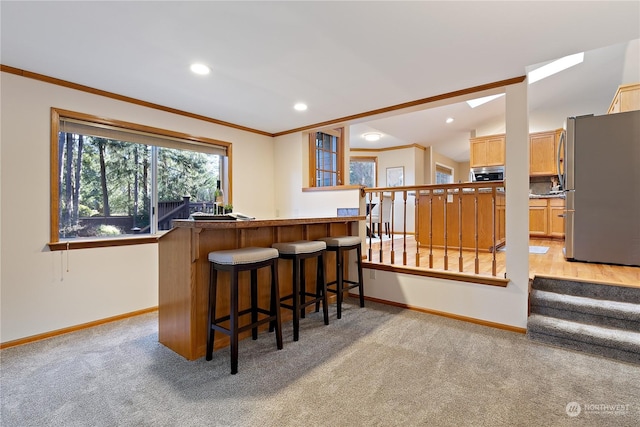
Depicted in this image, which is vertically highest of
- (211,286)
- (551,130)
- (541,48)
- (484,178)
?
(551,130)

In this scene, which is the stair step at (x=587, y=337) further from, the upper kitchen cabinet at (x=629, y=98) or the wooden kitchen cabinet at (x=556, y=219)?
the wooden kitchen cabinet at (x=556, y=219)

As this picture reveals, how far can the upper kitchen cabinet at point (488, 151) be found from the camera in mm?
6551

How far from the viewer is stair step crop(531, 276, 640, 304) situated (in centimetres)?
262

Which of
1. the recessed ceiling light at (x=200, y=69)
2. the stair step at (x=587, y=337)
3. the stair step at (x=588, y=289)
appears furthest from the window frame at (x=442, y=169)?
the recessed ceiling light at (x=200, y=69)

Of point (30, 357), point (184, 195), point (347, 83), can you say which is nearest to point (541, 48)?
point (347, 83)

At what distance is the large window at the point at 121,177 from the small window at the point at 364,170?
493cm

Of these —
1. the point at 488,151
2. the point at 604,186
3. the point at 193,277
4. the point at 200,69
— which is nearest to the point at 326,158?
the point at 200,69

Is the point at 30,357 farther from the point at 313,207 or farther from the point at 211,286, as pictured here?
the point at 313,207

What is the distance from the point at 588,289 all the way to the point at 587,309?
0.26 meters

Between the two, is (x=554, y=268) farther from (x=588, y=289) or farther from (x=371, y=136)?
(x=371, y=136)

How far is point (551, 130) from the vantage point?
20.0 ft

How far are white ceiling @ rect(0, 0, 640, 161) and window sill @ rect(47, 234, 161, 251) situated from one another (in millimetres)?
1535

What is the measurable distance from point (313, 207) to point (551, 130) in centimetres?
522

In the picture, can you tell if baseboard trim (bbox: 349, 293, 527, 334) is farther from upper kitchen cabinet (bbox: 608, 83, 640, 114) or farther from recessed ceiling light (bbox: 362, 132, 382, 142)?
recessed ceiling light (bbox: 362, 132, 382, 142)
